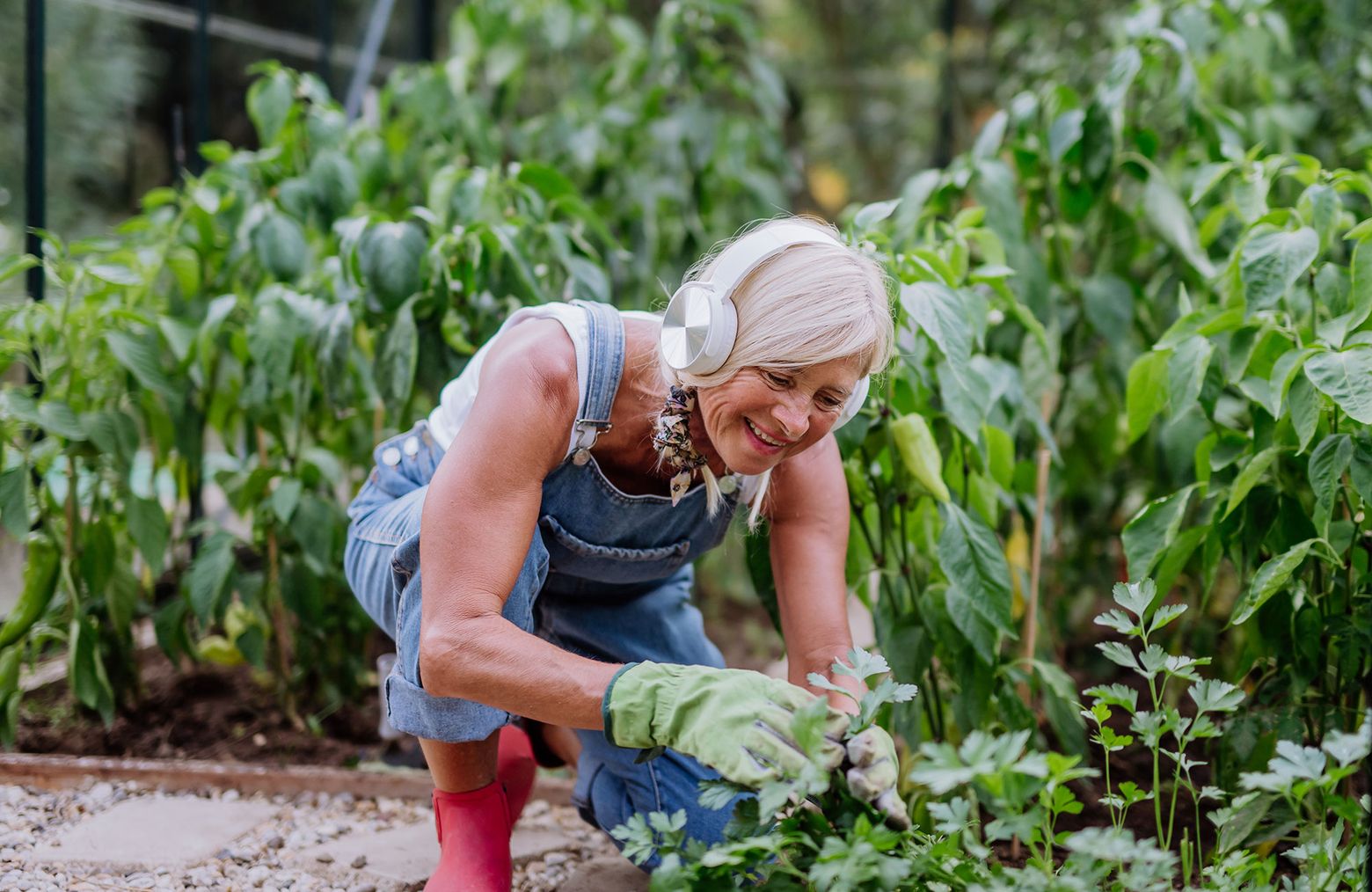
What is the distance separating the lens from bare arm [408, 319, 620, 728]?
114 cm

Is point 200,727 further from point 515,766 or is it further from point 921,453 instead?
point 921,453

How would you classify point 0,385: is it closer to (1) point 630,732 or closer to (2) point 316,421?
(2) point 316,421

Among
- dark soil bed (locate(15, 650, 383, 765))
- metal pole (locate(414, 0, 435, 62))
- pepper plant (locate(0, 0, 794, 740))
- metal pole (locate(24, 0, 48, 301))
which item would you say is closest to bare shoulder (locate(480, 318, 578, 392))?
pepper plant (locate(0, 0, 794, 740))

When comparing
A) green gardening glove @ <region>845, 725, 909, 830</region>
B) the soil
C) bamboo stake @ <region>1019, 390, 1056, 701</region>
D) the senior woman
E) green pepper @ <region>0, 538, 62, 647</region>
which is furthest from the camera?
the soil

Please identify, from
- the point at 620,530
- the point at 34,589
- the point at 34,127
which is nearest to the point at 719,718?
the point at 620,530

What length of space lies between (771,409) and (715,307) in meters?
0.12

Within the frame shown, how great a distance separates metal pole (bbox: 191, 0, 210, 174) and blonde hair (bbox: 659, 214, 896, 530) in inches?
76.4

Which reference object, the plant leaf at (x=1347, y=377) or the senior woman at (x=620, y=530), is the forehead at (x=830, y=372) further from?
the plant leaf at (x=1347, y=377)

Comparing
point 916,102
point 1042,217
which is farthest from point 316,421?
point 916,102

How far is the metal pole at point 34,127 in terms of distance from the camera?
210 centimetres

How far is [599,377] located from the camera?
4.22ft

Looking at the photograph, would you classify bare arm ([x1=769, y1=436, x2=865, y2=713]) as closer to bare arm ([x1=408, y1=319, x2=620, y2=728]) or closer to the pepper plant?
bare arm ([x1=408, y1=319, x2=620, y2=728])

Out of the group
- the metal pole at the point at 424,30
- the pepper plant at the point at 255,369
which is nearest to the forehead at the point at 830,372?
the pepper plant at the point at 255,369

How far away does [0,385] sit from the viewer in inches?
75.2
